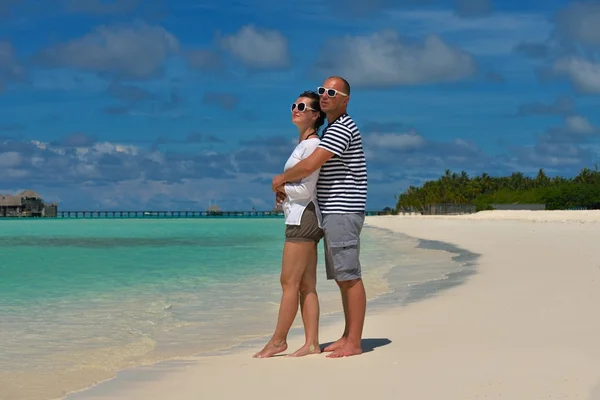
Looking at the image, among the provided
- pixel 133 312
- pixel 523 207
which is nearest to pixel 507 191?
pixel 523 207

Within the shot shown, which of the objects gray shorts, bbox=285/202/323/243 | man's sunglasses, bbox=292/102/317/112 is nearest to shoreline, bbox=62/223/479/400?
gray shorts, bbox=285/202/323/243

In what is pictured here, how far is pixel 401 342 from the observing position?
594cm

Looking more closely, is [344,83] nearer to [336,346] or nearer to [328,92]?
[328,92]

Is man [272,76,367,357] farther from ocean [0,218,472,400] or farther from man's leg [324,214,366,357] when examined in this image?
ocean [0,218,472,400]

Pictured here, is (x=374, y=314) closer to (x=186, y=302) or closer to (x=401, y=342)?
(x=401, y=342)

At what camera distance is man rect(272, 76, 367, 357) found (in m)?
5.13

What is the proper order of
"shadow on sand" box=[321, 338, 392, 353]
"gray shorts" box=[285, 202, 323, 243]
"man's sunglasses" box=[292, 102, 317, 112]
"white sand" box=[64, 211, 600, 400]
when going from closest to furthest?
"white sand" box=[64, 211, 600, 400] < "gray shorts" box=[285, 202, 323, 243] < "man's sunglasses" box=[292, 102, 317, 112] < "shadow on sand" box=[321, 338, 392, 353]

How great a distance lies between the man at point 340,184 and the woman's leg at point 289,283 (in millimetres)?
174

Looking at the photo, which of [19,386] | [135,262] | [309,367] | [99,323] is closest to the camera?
[309,367]

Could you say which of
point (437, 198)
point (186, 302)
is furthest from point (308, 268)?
point (437, 198)

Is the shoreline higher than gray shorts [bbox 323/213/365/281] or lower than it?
lower

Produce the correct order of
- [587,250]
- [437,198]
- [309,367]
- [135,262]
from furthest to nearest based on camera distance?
[437,198]
[135,262]
[587,250]
[309,367]

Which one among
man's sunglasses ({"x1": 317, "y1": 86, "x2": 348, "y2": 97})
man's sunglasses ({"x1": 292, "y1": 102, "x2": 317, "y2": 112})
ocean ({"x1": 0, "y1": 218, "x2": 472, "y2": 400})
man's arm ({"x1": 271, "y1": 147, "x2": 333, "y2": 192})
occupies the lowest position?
ocean ({"x1": 0, "y1": 218, "x2": 472, "y2": 400})

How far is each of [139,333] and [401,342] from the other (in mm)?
3072
